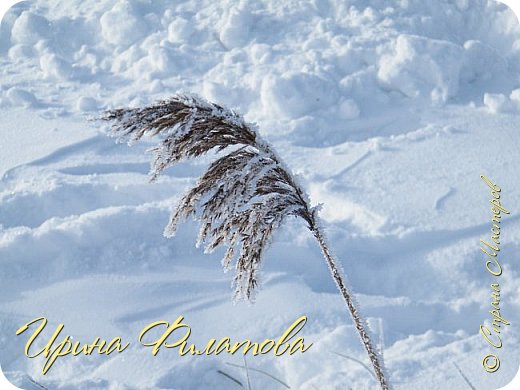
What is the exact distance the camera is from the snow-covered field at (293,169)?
329 cm

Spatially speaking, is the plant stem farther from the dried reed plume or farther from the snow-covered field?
the snow-covered field

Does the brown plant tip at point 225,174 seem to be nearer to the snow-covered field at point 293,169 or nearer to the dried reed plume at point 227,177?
the dried reed plume at point 227,177

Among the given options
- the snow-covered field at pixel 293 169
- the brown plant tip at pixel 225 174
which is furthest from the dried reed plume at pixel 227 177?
the snow-covered field at pixel 293 169

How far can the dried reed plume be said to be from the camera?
60.1 inches

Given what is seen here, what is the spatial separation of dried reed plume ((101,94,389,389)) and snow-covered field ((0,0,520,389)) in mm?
1584

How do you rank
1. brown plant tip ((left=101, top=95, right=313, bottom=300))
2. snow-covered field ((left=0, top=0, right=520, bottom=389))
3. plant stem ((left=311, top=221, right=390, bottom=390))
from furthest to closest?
snow-covered field ((left=0, top=0, right=520, bottom=389)) → plant stem ((left=311, top=221, right=390, bottom=390)) → brown plant tip ((left=101, top=95, right=313, bottom=300))

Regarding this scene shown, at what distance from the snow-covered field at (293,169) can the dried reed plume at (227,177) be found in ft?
5.20

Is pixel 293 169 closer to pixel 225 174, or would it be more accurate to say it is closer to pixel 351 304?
pixel 351 304

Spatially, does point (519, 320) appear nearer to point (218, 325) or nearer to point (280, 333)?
point (280, 333)

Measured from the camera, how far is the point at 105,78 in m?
4.98

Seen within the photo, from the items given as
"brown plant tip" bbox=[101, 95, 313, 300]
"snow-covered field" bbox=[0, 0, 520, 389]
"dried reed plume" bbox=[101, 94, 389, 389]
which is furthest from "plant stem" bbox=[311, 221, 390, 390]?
"snow-covered field" bbox=[0, 0, 520, 389]

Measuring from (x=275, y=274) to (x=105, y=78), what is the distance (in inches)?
90.7

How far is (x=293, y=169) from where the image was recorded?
179 inches

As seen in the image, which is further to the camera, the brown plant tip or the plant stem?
the plant stem
